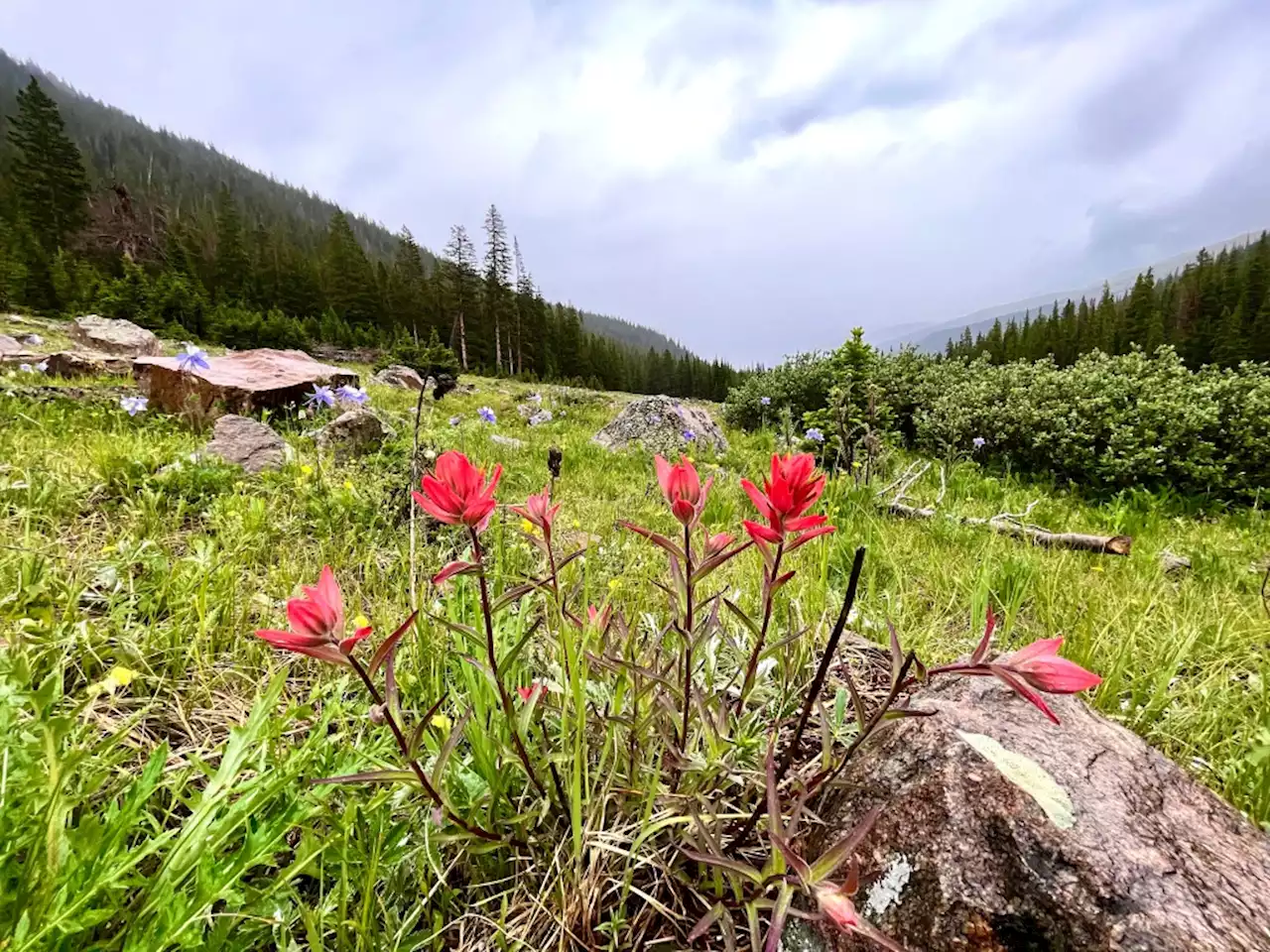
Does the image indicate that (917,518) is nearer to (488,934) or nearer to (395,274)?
(488,934)

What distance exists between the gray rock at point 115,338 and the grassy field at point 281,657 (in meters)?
11.2

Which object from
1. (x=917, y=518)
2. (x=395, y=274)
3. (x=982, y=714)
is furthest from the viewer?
(x=395, y=274)

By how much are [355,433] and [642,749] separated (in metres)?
3.85

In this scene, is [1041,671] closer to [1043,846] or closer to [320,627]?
[1043,846]

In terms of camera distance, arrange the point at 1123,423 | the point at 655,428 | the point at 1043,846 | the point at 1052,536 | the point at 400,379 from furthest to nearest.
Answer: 1. the point at 400,379
2. the point at 655,428
3. the point at 1123,423
4. the point at 1052,536
5. the point at 1043,846

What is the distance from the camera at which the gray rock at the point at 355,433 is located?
13.8ft

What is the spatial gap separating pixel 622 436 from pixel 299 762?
645cm

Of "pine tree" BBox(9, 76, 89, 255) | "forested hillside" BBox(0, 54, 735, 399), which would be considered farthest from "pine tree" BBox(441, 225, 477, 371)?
"pine tree" BBox(9, 76, 89, 255)

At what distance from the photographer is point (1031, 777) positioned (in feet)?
3.35

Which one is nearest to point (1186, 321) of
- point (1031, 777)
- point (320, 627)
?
point (1031, 777)

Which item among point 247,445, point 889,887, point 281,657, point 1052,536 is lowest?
point 1052,536

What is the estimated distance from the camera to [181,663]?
5.47 feet

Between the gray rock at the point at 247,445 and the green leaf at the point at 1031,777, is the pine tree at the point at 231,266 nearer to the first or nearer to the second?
the gray rock at the point at 247,445

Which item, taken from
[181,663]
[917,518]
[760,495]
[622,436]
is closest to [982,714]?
[760,495]
